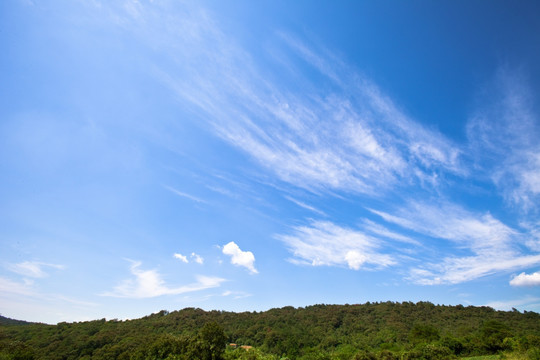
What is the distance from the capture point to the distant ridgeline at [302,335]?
1767 inches

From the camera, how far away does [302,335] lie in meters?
112

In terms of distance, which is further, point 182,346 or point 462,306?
point 462,306

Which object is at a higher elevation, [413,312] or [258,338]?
[413,312]

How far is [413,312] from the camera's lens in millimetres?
128375

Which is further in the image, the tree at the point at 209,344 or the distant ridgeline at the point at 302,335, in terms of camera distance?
the distant ridgeline at the point at 302,335

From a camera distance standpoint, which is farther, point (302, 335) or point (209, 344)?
point (302, 335)

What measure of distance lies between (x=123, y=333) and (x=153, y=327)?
60.2 feet

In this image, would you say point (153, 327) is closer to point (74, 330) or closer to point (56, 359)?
point (74, 330)

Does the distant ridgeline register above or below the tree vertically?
below

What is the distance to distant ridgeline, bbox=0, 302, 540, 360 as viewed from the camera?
1767 inches

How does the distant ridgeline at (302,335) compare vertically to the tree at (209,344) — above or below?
below

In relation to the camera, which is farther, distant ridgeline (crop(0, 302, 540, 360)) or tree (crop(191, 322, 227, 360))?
distant ridgeline (crop(0, 302, 540, 360))

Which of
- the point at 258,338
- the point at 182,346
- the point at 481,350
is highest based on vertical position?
the point at 182,346

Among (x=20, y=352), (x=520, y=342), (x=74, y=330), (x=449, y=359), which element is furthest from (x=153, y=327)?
(x=520, y=342)
